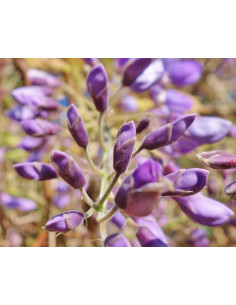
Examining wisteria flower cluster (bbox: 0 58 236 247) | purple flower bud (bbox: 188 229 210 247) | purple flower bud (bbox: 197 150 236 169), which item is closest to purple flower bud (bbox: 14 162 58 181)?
wisteria flower cluster (bbox: 0 58 236 247)

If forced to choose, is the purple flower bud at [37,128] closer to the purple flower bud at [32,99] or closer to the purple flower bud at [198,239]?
the purple flower bud at [32,99]

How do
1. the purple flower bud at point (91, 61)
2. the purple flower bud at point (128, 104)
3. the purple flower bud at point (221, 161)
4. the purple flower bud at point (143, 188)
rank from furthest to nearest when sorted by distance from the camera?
the purple flower bud at point (128, 104) → the purple flower bud at point (91, 61) → the purple flower bud at point (221, 161) → the purple flower bud at point (143, 188)

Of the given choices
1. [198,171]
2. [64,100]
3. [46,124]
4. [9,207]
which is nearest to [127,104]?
[64,100]

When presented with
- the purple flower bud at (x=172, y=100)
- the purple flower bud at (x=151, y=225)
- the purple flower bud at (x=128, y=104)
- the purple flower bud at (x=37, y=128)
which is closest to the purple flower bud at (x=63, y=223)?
the purple flower bud at (x=151, y=225)
